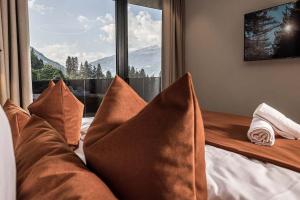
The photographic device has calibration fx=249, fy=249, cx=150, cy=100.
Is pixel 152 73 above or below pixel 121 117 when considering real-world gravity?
above

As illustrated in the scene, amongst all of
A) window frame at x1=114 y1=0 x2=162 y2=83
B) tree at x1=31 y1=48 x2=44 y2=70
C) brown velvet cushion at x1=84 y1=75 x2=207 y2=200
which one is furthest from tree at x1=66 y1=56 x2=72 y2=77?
brown velvet cushion at x1=84 y1=75 x2=207 y2=200

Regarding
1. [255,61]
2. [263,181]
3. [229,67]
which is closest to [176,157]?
[263,181]

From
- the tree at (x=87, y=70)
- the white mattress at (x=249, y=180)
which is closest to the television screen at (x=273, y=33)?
the tree at (x=87, y=70)

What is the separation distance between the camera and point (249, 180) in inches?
31.9

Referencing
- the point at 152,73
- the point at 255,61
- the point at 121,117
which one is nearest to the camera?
the point at 121,117

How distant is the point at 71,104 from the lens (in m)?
1.26

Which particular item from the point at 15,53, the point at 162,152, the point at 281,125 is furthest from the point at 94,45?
the point at 162,152

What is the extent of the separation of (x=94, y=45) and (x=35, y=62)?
765 millimetres

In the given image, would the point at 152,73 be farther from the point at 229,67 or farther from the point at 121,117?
the point at 121,117

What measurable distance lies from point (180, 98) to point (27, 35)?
2467 millimetres

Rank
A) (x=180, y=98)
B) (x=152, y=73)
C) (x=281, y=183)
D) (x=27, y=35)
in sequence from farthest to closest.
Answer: (x=152, y=73) → (x=27, y=35) → (x=281, y=183) → (x=180, y=98)

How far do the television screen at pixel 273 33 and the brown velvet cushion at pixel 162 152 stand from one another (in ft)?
8.20

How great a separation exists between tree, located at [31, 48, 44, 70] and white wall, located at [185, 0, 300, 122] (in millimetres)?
2064

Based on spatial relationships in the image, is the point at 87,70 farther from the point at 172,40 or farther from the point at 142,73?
the point at 172,40
